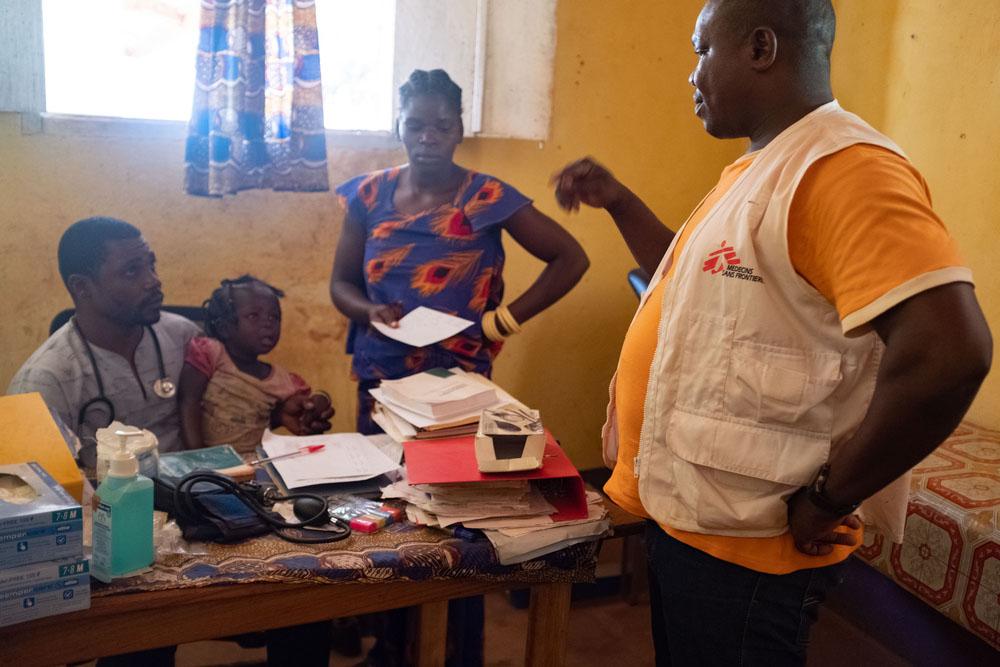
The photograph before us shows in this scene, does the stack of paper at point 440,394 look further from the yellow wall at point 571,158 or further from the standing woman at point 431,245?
the yellow wall at point 571,158

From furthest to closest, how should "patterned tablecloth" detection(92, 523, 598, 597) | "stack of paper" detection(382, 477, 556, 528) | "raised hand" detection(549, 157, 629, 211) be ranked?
"raised hand" detection(549, 157, 629, 211), "stack of paper" detection(382, 477, 556, 528), "patterned tablecloth" detection(92, 523, 598, 597)

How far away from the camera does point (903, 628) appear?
2.33 meters

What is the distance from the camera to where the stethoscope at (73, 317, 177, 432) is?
2230 mm

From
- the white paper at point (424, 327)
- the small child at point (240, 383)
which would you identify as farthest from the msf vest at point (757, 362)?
the small child at point (240, 383)

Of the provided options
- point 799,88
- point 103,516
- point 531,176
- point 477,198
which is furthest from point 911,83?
point 103,516

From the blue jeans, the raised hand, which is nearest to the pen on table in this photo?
the raised hand

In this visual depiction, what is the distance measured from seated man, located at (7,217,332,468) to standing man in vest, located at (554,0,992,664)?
4.97ft

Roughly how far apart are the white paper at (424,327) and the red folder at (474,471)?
0.55 metres

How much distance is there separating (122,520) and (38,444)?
30 centimetres

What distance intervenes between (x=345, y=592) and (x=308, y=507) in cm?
20

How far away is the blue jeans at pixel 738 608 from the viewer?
51.1 inches

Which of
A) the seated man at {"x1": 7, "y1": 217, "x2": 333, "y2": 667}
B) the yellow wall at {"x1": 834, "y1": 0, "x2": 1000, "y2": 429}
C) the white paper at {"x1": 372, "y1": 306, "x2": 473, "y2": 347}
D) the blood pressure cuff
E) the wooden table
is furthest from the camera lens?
the yellow wall at {"x1": 834, "y1": 0, "x2": 1000, "y2": 429}

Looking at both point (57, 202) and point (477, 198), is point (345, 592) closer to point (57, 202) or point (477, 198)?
→ point (477, 198)

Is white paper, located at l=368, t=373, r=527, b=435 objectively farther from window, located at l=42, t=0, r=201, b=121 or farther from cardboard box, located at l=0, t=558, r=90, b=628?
window, located at l=42, t=0, r=201, b=121
